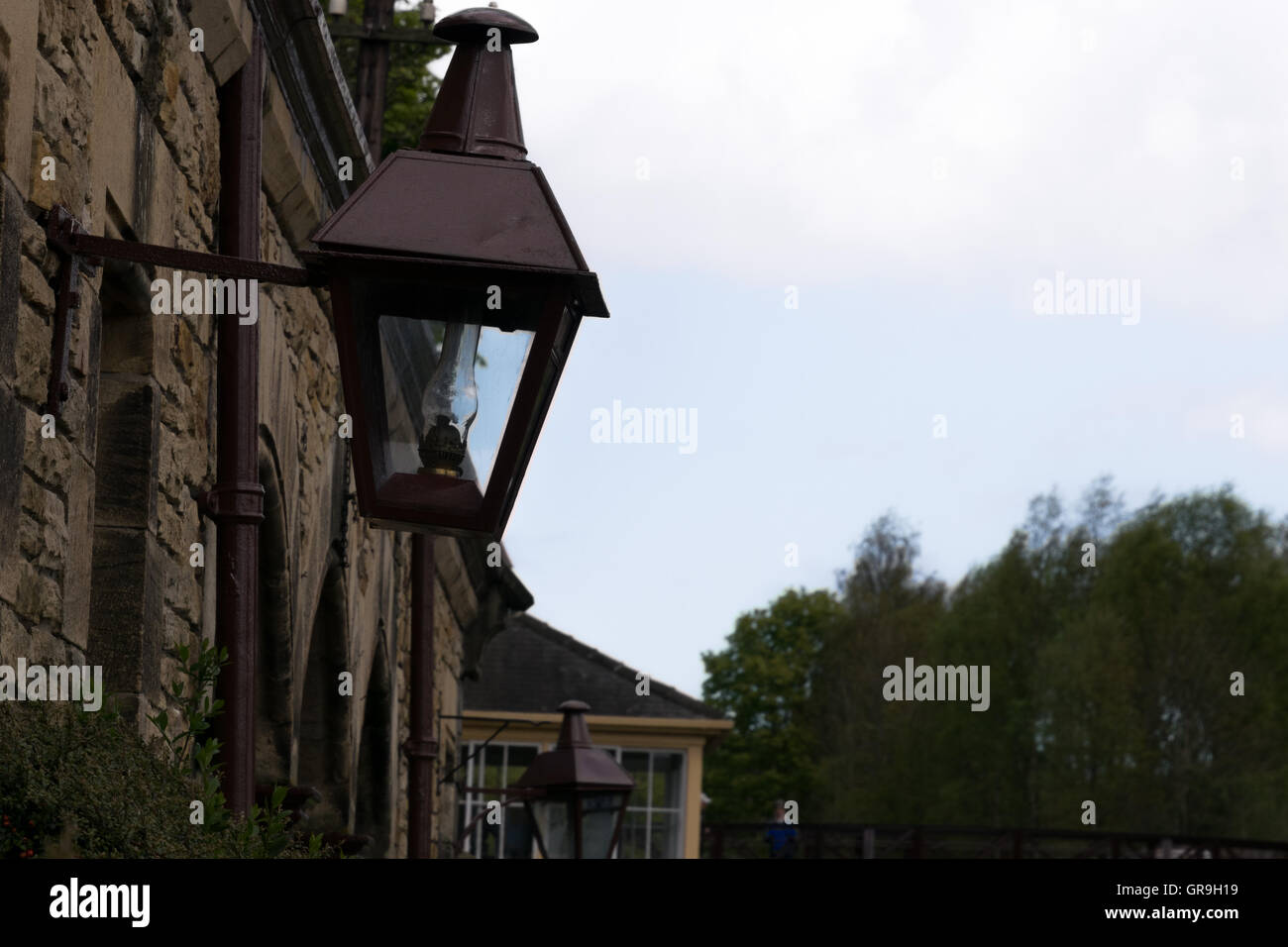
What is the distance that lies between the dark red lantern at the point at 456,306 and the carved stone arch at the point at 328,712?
143 inches

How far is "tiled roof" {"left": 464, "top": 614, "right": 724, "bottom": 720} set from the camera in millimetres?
25750

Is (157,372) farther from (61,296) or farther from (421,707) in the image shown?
(421,707)

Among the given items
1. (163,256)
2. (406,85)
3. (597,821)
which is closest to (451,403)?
(163,256)

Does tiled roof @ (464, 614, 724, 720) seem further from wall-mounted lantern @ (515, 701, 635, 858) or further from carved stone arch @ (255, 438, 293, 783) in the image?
carved stone arch @ (255, 438, 293, 783)

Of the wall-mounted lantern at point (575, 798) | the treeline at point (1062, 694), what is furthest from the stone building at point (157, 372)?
the treeline at point (1062, 694)

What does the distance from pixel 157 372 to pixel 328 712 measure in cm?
376

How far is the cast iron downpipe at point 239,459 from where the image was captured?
489 centimetres

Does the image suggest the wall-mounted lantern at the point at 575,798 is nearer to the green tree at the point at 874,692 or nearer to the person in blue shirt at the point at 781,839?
the person in blue shirt at the point at 781,839

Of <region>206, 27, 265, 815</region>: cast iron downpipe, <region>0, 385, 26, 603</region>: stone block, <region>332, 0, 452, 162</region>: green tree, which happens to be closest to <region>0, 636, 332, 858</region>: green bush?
<region>0, 385, 26, 603</region>: stone block

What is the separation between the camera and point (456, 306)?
3648 mm

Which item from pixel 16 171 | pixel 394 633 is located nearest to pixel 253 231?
pixel 16 171
